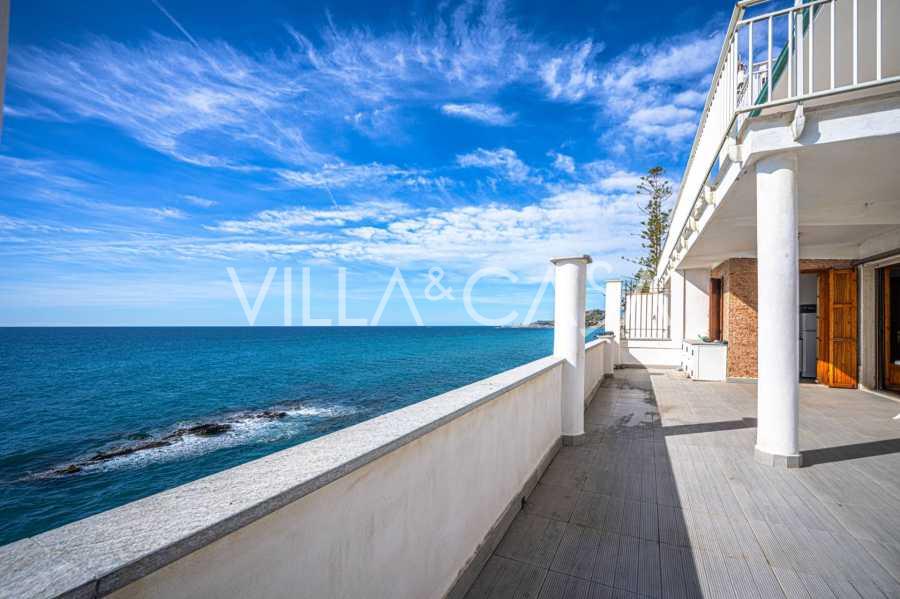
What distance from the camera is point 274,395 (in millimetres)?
26484

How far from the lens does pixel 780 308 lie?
12.3 ft

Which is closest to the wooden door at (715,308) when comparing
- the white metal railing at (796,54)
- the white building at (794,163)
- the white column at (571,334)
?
the white building at (794,163)

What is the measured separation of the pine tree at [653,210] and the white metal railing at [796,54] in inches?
787

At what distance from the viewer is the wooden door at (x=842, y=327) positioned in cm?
762

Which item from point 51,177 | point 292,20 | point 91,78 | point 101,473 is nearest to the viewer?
point 292,20

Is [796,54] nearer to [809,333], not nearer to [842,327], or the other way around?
[842,327]

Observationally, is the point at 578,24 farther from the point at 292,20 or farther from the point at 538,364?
the point at 538,364

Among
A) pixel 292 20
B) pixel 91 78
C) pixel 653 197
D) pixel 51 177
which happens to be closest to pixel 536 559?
pixel 292 20

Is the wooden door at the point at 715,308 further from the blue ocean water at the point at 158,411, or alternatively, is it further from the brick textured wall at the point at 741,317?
the blue ocean water at the point at 158,411

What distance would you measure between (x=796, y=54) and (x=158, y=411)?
29.3 metres

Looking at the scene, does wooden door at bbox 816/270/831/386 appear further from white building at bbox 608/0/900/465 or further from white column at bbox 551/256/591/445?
white column at bbox 551/256/591/445

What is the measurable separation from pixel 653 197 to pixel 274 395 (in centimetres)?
2632

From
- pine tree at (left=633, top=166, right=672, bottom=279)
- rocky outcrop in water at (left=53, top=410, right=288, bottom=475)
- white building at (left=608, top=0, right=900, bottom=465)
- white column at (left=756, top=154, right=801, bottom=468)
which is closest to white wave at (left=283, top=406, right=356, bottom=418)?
rocky outcrop in water at (left=53, top=410, right=288, bottom=475)

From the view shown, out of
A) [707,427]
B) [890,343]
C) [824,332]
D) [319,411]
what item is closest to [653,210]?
[824,332]
